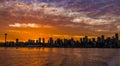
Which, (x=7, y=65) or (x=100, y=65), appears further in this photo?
(x=100, y=65)

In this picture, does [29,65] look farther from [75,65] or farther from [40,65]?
[75,65]

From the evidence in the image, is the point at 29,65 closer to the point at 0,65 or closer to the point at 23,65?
the point at 23,65

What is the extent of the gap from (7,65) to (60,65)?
1149 centimetres

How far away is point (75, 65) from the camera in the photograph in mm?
59406

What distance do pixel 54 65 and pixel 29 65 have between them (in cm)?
539

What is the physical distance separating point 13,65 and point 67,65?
11.6 metres

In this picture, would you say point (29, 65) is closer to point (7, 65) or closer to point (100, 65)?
point (7, 65)

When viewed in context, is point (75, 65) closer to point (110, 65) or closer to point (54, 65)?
point (54, 65)

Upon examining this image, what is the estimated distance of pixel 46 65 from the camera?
58969mm

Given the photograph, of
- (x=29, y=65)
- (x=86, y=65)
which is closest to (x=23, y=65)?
(x=29, y=65)

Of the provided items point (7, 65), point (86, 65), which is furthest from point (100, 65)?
point (7, 65)

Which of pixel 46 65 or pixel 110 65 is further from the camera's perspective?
pixel 110 65

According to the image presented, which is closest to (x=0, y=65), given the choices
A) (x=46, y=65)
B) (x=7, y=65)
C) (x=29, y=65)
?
(x=7, y=65)

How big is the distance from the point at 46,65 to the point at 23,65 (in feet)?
16.4
